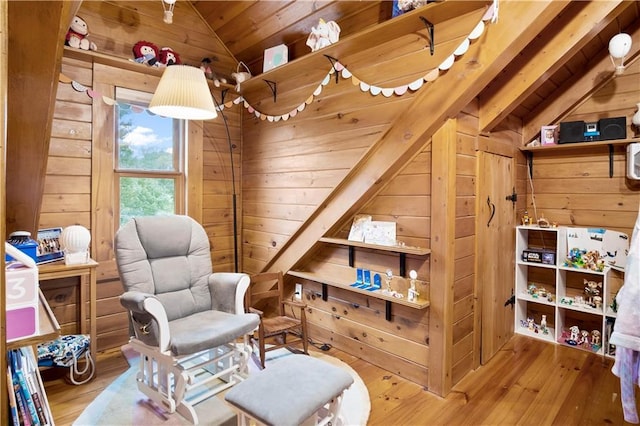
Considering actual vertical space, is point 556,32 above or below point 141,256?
above

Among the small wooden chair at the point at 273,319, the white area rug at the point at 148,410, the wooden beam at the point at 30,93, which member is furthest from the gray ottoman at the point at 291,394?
the wooden beam at the point at 30,93

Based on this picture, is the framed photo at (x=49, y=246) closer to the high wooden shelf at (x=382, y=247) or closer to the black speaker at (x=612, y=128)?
the high wooden shelf at (x=382, y=247)

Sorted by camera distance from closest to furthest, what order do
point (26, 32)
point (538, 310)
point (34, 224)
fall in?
point (26, 32) < point (34, 224) < point (538, 310)

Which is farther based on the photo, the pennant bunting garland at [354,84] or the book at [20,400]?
the pennant bunting garland at [354,84]

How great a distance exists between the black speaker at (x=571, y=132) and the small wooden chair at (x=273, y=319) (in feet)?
8.16

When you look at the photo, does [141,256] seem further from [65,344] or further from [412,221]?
[412,221]

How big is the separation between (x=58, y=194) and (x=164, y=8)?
1.73m

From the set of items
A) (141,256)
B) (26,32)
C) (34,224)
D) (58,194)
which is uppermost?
(26,32)

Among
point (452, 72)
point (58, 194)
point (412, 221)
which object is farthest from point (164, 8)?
point (412, 221)

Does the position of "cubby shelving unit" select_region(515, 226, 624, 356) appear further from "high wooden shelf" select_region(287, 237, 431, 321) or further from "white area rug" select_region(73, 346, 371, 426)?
"white area rug" select_region(73, 346, 371, 426)

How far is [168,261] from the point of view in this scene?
244cm

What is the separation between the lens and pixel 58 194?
8.87 ft

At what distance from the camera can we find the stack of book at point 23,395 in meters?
1.30

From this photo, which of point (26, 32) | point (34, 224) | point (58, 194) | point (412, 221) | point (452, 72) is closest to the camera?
point (26, 32)
